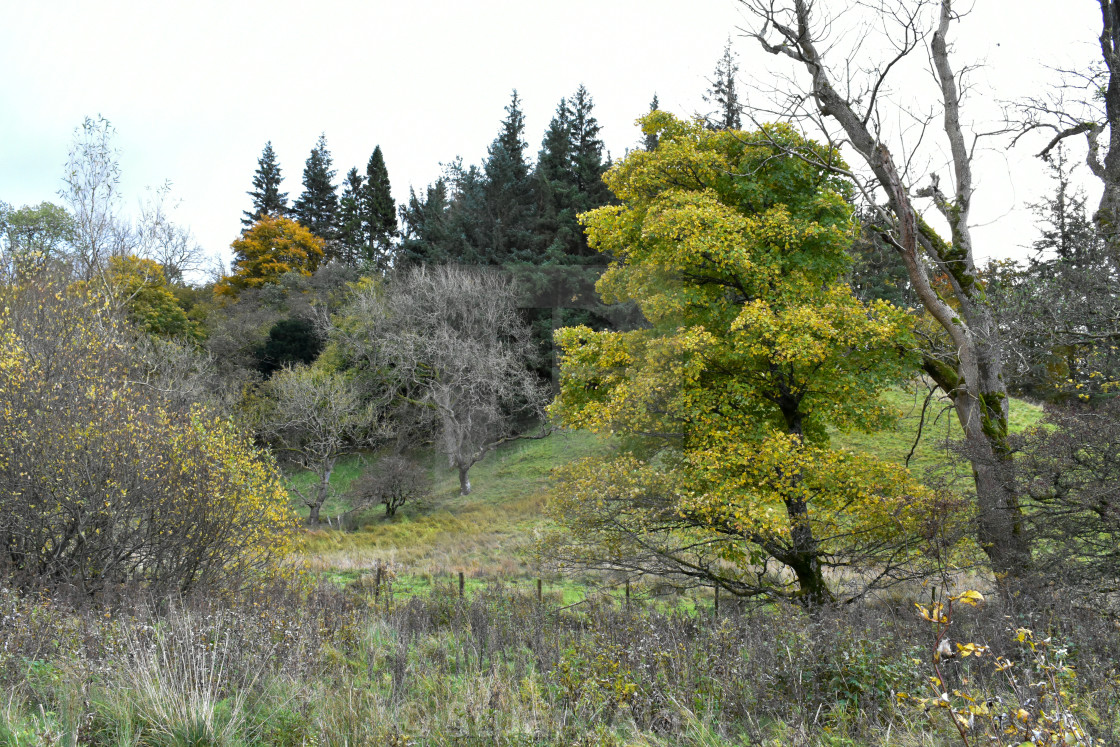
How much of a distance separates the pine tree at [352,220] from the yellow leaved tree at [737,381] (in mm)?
28130

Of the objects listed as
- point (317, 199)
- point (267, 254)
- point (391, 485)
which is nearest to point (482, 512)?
point (391, 485)

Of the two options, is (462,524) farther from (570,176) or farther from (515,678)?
(570,176)

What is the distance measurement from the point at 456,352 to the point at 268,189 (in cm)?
3281

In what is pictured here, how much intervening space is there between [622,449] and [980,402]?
16.6 feet

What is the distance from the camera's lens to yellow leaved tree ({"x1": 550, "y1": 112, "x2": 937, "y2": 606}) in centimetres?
819

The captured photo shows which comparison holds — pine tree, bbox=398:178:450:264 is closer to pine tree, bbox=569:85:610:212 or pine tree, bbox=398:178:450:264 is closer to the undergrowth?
pine tree, bbox=569:85:610:212

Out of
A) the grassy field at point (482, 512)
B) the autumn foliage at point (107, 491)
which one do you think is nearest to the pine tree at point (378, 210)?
the grassy field at point (482, 512)

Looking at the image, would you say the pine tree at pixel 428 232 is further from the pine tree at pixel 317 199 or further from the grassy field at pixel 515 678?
the grassy field at pixel 515 678

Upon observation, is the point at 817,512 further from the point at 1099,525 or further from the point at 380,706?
the point at 380,706

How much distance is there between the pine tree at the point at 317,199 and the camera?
150ft

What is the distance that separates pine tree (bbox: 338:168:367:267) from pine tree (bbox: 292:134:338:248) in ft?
4.09

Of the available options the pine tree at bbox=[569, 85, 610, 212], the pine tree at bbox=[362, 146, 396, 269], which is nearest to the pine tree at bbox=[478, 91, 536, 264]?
the pine tree at bbox=[569, 85, 610, 212]

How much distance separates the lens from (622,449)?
10125 millimetres

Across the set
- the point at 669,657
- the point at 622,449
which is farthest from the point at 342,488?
the point at 669,657
